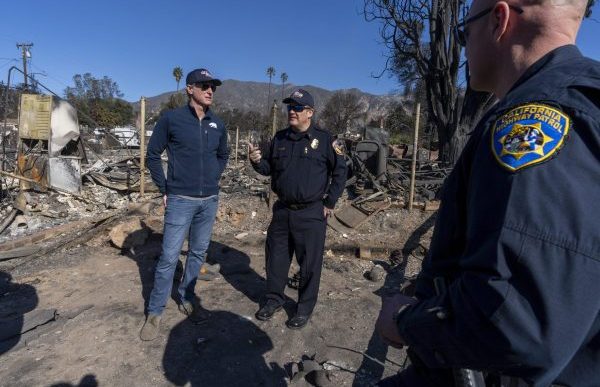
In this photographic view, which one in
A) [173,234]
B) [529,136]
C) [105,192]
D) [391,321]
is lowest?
[105,192]

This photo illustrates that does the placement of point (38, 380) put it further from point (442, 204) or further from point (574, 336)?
point (574, 336)

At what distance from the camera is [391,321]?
1.19 metres

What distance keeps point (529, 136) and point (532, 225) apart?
0.19m

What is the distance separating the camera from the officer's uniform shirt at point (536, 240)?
790 millimetres

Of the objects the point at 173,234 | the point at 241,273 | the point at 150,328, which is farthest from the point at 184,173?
the point at 241,273

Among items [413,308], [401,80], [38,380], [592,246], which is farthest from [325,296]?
[401,80]

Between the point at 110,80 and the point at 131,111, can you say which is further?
the point at 110,80

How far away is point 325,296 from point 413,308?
3.78 meters

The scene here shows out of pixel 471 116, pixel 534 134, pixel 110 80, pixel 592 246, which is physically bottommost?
pixel 592 246

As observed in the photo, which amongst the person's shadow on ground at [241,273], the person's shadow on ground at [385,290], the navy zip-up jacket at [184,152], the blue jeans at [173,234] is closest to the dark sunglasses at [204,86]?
the navy zip-up jacket at [184,152]

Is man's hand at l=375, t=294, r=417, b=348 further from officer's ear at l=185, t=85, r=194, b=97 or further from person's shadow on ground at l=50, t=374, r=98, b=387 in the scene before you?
officer's ear at l=185, t=85, r=194, b=97

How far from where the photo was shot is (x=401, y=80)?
1936cm

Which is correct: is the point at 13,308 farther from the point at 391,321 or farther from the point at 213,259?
the point at 391,321

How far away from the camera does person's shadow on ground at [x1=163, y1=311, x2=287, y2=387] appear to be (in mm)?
3090
